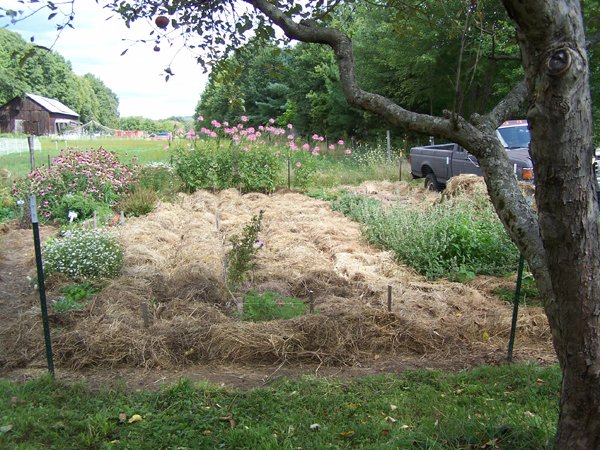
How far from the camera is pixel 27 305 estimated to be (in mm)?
5684

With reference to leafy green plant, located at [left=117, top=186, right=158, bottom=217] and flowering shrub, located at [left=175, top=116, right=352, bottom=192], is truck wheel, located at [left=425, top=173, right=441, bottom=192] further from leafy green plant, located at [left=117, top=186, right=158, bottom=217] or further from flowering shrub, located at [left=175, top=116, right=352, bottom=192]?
leafy green plant, located at [left=117, top=186, right=158, bottom=217]

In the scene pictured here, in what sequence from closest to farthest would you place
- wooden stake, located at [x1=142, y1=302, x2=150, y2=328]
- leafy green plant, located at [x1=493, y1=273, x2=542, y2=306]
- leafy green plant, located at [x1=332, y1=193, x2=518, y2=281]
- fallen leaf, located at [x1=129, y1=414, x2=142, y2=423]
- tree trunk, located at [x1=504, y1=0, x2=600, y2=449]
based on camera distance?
tree trunk, located at [x1=504, y1=0, x2=600, y2=449], fallen leaf, located at [x1=129, y1=414, x2=142, y2=423], wooden stake, located at [x1=142, y1=302, x2=150, y2=328], leafy green plant, located at [x1=493, y1=273, x2=542, y2=306], leafy green plant, located at [x1=332, y1=193, x2=518, y2=281]

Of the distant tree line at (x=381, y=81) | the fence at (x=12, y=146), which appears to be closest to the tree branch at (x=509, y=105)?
the distant tree line at (x=381, y=81)

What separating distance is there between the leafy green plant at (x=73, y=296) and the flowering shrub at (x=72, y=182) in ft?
14.5

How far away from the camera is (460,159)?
12875 mm

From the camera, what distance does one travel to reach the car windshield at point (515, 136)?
11.6 metres

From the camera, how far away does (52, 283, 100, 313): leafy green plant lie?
5.27 m

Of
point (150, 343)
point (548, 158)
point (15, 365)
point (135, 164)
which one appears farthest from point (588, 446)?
point (135, 164)

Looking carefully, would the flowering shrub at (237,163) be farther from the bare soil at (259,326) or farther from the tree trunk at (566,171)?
the tree trunk at (566,171)

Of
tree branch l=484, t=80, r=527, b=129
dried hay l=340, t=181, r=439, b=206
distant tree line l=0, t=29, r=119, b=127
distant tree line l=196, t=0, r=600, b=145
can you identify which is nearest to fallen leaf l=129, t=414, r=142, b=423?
tree branch l=484, t=80, r=527, b=129

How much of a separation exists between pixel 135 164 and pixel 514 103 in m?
10.9

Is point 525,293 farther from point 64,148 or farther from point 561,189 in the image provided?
point 64,148

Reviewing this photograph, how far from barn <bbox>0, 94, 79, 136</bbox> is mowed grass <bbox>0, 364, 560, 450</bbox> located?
59927mm

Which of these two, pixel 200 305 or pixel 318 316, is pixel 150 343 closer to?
pixel 200 305
